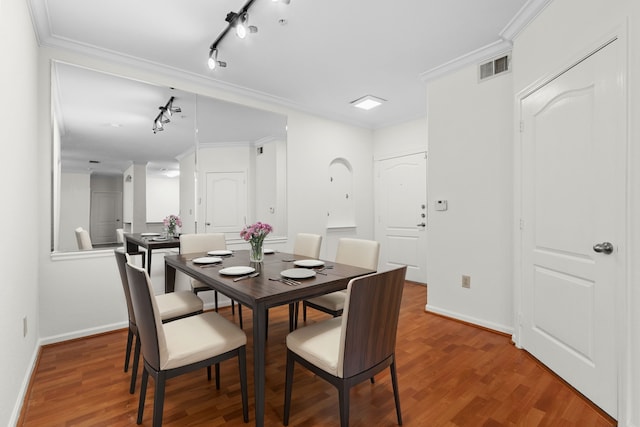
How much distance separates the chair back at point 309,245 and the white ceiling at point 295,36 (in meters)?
1.76

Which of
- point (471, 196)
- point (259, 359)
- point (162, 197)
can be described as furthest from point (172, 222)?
point (471, 196)

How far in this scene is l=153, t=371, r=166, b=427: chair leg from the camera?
1.43m

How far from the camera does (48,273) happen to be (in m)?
2.67

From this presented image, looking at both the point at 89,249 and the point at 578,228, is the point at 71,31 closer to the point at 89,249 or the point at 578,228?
the point at 89,249

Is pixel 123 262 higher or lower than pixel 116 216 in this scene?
lower

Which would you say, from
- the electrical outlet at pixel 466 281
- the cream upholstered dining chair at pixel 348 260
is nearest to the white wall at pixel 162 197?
the cream upholstered dining chair at pixel 348 260

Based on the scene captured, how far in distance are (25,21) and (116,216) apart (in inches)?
65.7

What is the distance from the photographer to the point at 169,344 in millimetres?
1594

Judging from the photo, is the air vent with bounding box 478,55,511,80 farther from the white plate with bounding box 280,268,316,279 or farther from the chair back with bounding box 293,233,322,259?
the white plate with bounding box 280,268,316,279

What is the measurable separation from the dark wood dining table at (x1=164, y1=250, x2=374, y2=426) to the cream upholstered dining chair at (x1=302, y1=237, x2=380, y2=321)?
275 millimetres

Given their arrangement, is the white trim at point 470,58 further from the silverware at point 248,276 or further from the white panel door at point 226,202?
the silverware at point 248,276

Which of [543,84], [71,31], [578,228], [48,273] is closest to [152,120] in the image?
[71,31]

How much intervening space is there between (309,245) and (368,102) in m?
2.23

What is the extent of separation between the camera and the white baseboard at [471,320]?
286 cm
